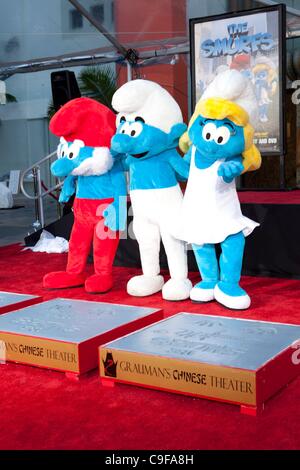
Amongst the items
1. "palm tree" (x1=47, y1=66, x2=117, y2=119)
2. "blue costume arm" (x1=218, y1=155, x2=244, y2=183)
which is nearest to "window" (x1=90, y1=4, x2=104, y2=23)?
"palm tree" (x1=47, y1=66, x2=117, y2=119)

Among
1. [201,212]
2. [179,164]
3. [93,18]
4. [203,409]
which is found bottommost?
[203,409]

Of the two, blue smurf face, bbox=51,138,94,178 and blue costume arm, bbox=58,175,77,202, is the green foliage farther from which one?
blue smurf face, bbox=51,138,94,178

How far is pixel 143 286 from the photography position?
3.50 metres

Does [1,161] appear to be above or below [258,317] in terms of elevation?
above

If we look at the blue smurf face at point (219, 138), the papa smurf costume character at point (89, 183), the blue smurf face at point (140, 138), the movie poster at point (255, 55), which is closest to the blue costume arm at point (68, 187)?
the papa smurf costume character at point (89, 183)

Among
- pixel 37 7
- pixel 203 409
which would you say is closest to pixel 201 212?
pixel 203 409

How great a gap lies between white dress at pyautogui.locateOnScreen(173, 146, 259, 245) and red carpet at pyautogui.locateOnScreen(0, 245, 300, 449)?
113 centimetres

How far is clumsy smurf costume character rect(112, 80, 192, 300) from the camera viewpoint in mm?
Answer: 3264

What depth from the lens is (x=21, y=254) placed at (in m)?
5.26

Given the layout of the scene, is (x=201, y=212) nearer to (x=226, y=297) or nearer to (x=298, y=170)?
(x=226, y=297)

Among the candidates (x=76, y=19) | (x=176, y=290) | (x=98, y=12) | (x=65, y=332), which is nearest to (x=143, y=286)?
(x=176, y=290)

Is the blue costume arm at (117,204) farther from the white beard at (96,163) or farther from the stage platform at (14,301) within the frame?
the stage platform at (14,301)

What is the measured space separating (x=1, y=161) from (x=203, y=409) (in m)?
14.7

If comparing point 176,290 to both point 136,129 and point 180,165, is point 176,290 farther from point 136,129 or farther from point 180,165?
point 136,129
